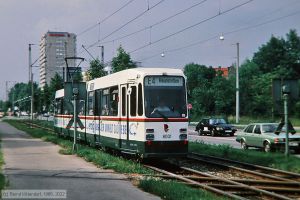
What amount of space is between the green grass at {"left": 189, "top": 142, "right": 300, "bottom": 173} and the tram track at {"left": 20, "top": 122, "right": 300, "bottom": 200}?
781 mm

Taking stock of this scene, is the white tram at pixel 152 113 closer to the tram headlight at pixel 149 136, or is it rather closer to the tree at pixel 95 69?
the tram headlight at pixel 149 136

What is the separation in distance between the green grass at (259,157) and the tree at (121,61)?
2050 centimetres

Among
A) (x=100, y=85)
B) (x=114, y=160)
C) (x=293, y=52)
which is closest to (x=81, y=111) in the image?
(x=100, y=85)

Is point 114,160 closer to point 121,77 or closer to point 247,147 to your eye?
point 121,77

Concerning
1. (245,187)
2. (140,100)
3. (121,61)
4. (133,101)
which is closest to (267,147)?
(133,101)

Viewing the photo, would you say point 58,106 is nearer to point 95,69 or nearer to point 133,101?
point 95,69

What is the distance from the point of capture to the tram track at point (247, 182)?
11.9 metres

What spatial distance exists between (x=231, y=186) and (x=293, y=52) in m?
87.8

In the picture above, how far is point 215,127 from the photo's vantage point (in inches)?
1644

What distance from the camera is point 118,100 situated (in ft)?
61.8

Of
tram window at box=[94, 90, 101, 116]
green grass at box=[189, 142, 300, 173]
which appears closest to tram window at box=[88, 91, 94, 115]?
tram window at box=[94, 90, 101, 116]

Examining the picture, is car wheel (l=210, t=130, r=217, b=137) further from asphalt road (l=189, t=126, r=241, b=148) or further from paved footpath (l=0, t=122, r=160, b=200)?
paved footpath (l=0, t=122, r=160, b=200)

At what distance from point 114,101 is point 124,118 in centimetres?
153

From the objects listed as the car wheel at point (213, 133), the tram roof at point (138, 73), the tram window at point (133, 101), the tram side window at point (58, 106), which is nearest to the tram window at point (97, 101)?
the tram roof at point (138, 73)
